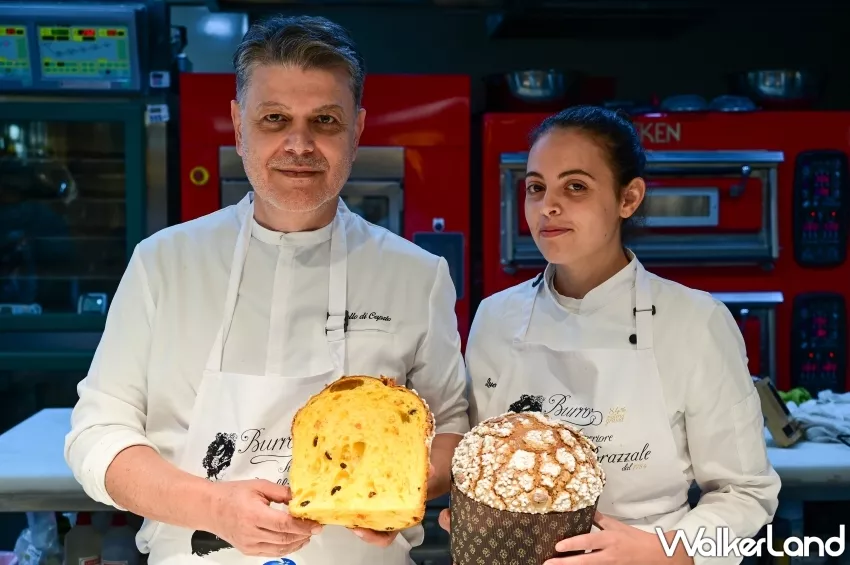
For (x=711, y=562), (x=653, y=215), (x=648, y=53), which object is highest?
(x=648, y=53)

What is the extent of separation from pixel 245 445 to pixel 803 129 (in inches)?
117

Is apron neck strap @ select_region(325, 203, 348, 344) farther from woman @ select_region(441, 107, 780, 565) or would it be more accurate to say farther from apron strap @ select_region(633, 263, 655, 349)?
apron strap @ select_region(633, 263, 655, 349)

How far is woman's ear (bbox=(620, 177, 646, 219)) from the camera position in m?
1.90

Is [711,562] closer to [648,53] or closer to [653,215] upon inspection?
[653,215]

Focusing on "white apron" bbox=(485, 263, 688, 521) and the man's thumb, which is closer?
the man's thumb

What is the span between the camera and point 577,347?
74.4 inches

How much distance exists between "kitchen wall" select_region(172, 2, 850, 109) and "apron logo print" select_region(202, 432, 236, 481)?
3.17 metres

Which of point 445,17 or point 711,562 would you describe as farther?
point 445,17

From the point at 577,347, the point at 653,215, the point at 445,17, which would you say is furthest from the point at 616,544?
the point at 445,17

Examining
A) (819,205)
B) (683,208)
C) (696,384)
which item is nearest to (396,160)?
(683,208)

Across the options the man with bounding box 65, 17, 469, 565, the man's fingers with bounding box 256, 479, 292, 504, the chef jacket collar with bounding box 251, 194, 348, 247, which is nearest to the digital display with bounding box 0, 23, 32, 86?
the man with bounding box 65, 17, 469, 565

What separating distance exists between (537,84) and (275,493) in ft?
8.71

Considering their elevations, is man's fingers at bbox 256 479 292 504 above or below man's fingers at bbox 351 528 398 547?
above

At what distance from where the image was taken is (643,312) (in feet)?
6.09
